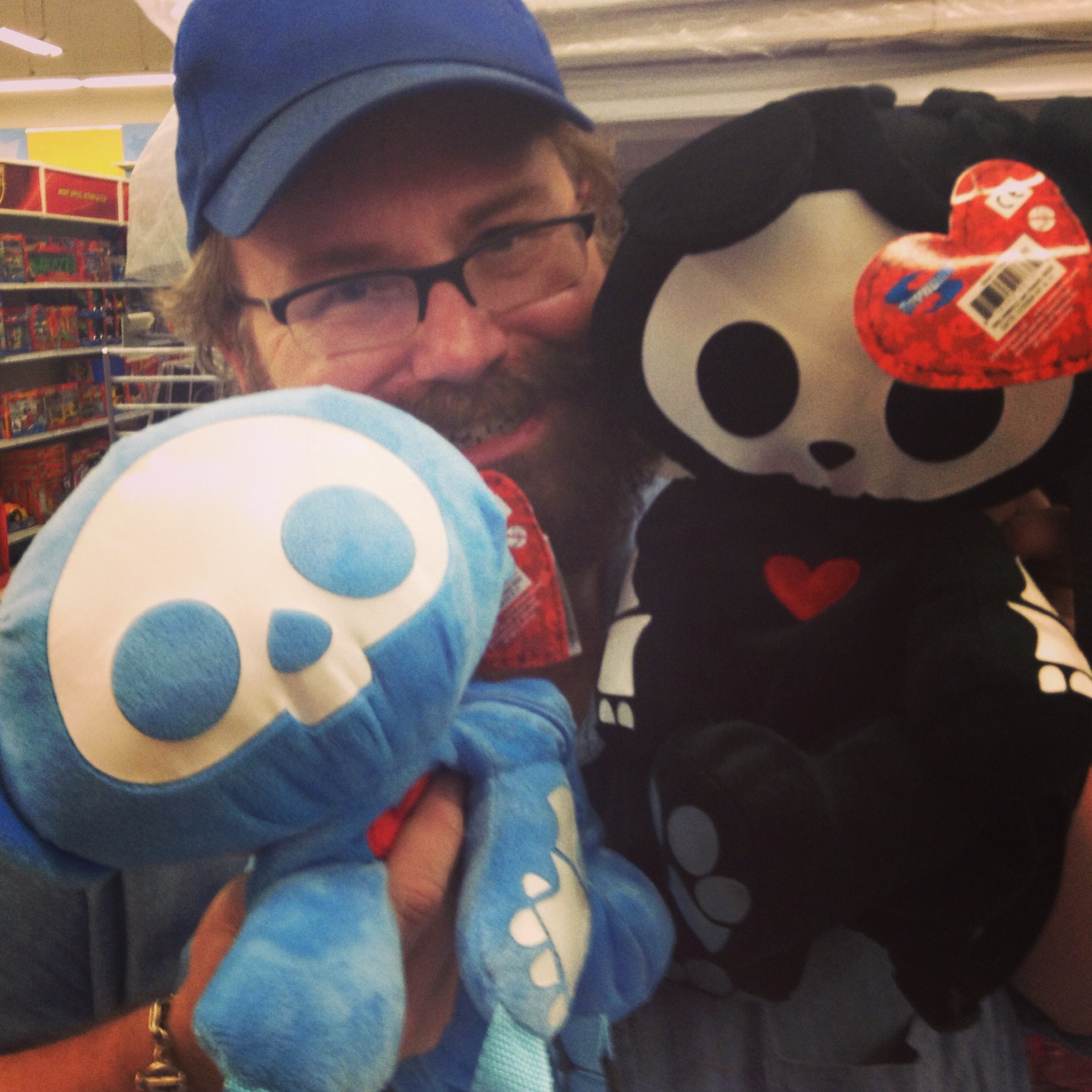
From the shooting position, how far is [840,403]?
1.65 feet

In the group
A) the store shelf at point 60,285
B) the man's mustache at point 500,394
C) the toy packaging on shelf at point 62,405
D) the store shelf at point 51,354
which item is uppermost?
the store shelf at point 60,285

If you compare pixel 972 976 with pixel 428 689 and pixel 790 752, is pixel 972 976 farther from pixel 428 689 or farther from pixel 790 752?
pixel 428 689

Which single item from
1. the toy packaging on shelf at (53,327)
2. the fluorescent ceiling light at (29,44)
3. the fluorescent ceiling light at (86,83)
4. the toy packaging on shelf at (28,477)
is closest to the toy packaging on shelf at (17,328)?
the toy packaging on shelf at (53,327)

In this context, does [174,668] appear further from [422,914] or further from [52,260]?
[52,260]

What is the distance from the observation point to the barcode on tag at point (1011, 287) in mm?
429

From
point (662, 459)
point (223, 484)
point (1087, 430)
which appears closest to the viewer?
point (223, 484)

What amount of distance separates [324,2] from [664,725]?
1.89 feet

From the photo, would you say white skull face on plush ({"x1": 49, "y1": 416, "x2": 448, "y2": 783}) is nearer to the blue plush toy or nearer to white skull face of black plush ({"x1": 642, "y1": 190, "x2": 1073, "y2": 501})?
the blue plush toy

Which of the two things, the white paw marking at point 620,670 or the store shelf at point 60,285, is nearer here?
the white paw marking at point 620,670

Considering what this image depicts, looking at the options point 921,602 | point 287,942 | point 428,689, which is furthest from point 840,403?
point 287,942

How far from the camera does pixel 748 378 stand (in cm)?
51

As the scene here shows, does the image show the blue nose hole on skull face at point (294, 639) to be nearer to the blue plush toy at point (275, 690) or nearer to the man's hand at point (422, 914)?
the blue plush toy at point (275, 690)

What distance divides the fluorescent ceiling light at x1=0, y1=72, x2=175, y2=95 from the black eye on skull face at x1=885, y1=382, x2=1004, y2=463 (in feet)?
26.0

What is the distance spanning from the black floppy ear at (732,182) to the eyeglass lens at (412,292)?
203 millimetres
